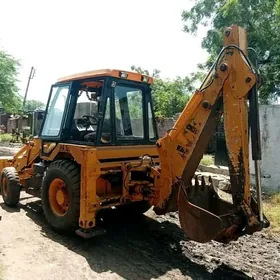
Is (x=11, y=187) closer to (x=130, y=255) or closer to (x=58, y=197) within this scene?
(x=58, y=197)

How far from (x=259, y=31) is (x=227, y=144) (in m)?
8.52

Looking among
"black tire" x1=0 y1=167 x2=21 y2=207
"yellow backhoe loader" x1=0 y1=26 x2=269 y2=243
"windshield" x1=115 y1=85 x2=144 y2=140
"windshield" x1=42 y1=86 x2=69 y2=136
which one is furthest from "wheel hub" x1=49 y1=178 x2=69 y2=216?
"black tire" x1=0 y1=167 x2=21 y2=207

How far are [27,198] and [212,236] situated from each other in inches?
179

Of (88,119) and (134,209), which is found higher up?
(88,119)

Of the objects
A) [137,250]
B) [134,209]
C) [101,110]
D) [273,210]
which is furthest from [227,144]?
[273,210]

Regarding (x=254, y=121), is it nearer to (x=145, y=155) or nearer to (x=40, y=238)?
(x=145, y=155)

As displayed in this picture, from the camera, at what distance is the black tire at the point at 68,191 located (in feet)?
15.2

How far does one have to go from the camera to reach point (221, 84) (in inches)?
147

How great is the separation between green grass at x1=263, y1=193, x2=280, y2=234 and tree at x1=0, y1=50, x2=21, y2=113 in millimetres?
18490

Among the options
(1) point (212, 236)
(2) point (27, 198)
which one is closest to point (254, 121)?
(1) point (212, 236)

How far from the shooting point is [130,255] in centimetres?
427

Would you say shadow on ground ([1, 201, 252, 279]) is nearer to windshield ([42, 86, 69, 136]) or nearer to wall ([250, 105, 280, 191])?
windshield ([42, 86, 69, 136])

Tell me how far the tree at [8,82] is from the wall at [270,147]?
17.6 meters

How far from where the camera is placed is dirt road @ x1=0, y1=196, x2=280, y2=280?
3.77 metres
